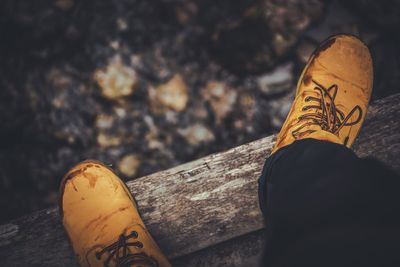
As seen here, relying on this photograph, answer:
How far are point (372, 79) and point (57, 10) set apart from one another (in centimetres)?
147

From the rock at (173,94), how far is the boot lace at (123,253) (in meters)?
0.59

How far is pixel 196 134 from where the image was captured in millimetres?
1346

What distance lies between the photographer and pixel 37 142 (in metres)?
1.37

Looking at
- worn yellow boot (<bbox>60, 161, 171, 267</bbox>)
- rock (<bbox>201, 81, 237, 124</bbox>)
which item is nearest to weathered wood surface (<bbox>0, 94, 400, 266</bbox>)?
worn yellow boot (<bbox>60, 161, 171, 267</bbox>)

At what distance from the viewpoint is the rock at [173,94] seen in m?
1.34

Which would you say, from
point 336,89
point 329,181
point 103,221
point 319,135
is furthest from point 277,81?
point 103,221

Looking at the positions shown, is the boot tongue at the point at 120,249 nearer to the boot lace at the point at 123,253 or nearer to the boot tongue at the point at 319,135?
the boot lace at the point at 123,253

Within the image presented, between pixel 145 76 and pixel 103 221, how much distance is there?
26.1 inches

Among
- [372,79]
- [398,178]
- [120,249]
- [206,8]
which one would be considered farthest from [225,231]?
[206,8]

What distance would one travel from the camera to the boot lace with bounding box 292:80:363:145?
41.4 inches

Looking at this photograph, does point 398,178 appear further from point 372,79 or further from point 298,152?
point 372,79

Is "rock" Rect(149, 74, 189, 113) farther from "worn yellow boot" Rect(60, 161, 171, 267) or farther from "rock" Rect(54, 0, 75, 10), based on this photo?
"rock" Rect(54, 0, 75, 10)

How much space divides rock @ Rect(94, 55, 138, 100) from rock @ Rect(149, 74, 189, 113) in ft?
0.34

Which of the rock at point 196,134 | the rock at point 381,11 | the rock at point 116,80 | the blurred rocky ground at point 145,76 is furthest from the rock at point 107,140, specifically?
the rock at point 381,11
